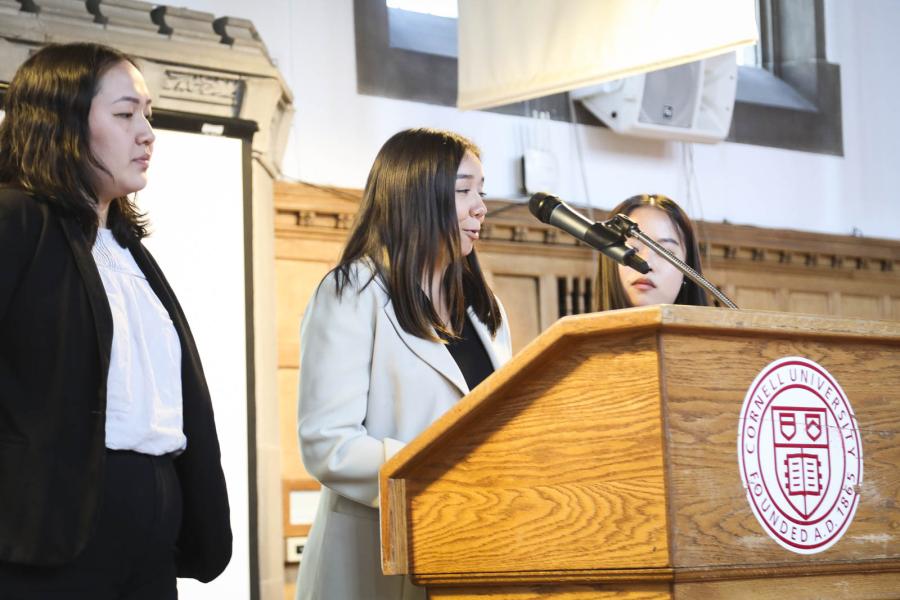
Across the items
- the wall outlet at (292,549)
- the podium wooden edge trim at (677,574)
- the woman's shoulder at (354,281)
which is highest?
the woman's shoulder at (354,281)

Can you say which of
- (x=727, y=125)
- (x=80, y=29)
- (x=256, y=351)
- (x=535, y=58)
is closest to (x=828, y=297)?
(x=727, y=125)

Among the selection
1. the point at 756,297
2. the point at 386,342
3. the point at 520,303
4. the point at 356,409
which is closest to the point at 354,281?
the point at 386,342

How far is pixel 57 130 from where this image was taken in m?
1.87

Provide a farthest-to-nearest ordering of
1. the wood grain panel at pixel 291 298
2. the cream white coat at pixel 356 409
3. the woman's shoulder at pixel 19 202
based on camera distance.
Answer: the wood grain panel at pixel 291 298, the cream white coat at pixel 356 409, the woman's shoulder at pixel 19 202

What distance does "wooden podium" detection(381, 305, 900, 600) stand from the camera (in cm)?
139

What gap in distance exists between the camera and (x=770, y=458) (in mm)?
1441

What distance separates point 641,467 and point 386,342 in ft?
2.54

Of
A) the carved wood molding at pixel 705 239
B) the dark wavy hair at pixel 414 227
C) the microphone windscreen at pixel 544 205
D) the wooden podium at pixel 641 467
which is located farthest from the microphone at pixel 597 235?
the carved wood molding at pixel 705 239

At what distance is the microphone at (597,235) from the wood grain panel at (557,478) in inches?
20.5

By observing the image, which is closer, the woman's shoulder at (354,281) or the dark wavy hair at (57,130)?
the dark wavy hair at (57,130)

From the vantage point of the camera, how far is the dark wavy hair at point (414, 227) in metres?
2.18

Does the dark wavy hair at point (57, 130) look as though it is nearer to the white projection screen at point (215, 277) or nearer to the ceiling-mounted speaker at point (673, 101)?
the white projection screen at point (215, 277)

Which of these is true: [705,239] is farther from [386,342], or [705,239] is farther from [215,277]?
[386,342]

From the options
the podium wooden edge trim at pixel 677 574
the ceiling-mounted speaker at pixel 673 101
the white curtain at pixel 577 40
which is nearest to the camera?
the podium wooden edge trim at pixel 677 574
